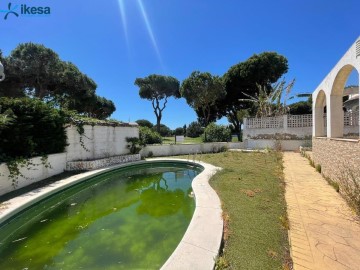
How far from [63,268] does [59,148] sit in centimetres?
738

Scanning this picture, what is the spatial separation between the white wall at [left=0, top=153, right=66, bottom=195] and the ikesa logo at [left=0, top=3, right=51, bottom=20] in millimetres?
6012

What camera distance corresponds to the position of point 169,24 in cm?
1308

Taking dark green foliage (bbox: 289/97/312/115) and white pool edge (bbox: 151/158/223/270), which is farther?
dark green foliage (bbox: 289/97/312/115)

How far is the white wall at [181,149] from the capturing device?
1598 cm

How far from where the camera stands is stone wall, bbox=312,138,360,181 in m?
4.97

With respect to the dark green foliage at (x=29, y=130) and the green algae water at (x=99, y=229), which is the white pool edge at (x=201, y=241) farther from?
the dark green foliage at (x=29, y=130)

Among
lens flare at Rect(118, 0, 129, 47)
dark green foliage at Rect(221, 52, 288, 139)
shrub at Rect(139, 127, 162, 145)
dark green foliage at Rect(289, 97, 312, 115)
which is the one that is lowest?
shrub at Rect(139, 127, 162, 145)

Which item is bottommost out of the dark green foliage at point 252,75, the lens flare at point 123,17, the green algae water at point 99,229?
the green algae water at point 99,229

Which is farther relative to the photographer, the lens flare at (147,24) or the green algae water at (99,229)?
the lens flare at (147,24)

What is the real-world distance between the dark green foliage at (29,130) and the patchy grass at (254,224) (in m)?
6.76

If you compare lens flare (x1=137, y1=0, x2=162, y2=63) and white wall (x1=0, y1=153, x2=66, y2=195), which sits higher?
lens flare (x1=137, y1=0, x2=162, y2=63)

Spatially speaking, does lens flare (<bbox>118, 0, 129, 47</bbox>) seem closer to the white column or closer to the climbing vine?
the climbing vine

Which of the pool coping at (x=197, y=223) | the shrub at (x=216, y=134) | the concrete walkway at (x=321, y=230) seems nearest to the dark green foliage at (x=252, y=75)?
the shrub at (x=216, y=134)

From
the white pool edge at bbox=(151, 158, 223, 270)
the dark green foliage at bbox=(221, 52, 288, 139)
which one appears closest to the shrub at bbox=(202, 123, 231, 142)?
the dark green foliage at bbox=(221, 52, 288, 139)
